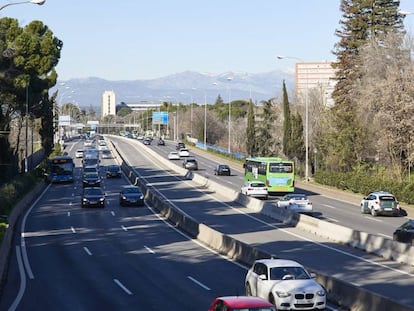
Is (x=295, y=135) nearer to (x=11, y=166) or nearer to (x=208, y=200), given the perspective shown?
(x=208, y=200)

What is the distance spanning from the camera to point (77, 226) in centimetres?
4325

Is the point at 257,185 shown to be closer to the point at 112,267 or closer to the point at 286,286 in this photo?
the point at 112,267

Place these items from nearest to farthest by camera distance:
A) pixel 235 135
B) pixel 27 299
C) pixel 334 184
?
pixel 27 299 < pixel 334 184 < pixel 235 135

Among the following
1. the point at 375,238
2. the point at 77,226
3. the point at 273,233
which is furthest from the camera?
the point at 77,226

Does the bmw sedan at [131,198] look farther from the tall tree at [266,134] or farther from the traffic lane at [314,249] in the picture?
the tall tree at [266,134]

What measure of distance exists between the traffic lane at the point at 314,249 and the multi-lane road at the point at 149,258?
3cm

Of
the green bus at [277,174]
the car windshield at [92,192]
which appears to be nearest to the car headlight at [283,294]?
the car windshield at [92,192]

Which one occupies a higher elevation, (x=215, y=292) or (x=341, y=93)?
(x=341, y=93)

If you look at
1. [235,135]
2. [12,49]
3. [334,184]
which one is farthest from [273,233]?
[235,135]

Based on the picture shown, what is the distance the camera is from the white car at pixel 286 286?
18.1 metres

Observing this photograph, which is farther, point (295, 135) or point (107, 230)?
point (295, 135)

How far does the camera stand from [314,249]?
33594 millimetres

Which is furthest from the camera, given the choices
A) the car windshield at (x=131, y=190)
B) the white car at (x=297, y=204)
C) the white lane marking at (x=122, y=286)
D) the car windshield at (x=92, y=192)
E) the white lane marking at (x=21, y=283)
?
the car windshield at (x=131, y=190)

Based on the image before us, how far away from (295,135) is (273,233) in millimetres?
44440
